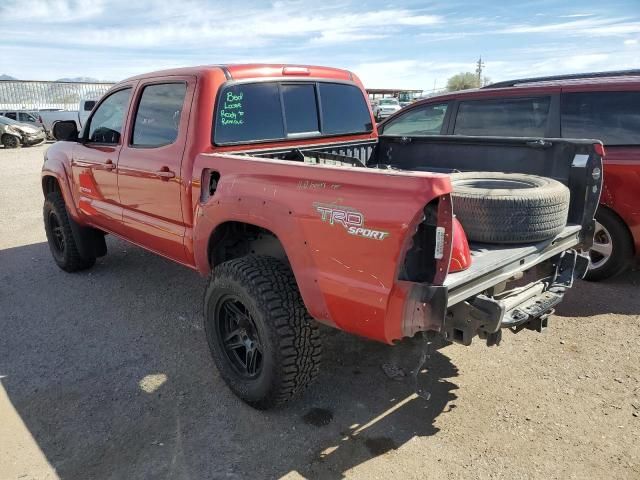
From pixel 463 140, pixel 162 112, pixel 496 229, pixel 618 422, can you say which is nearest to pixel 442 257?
pixel 496 229

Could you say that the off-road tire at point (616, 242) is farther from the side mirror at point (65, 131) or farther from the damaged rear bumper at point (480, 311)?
the side mirror at point (65, 131)

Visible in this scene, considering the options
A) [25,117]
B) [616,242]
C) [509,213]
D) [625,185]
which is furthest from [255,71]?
[25,117]

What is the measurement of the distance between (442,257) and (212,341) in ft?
5.53

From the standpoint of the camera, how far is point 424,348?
241 cm

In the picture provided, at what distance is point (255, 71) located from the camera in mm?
3605

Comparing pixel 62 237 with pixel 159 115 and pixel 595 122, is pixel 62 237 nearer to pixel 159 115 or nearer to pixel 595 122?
pixel 159 115

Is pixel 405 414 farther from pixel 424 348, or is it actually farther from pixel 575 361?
pixel 575 361

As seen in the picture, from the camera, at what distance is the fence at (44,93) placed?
106 feet

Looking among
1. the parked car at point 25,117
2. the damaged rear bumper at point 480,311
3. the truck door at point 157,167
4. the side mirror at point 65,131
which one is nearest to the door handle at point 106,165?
the truck door at point 157,167

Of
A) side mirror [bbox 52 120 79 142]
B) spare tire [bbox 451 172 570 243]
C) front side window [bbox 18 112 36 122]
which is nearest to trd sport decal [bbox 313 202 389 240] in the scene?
spare tire [bbox 451 172 570 243]

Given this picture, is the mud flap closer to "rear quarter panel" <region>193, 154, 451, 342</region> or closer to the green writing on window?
the green writing on window

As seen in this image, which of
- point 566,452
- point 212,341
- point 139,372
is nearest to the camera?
point 566,452

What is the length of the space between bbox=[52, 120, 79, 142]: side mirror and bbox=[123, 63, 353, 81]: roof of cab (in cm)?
103

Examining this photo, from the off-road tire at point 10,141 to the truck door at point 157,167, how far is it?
60.8 ft
